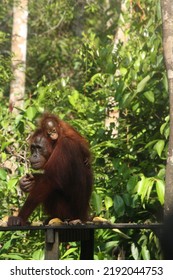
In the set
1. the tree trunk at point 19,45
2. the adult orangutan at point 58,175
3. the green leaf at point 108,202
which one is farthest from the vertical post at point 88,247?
the tree trunk at point 19,45

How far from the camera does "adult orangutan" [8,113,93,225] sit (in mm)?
5156

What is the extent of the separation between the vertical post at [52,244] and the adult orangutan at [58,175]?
29 centimetres

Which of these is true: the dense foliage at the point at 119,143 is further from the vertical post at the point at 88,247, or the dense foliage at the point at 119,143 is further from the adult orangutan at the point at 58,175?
the adult orangutan at the point at 58,175

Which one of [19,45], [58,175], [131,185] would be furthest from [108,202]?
[19,45]

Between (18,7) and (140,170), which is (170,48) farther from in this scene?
(18,7)

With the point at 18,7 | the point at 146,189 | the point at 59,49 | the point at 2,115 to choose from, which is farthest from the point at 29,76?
the point at 146,189

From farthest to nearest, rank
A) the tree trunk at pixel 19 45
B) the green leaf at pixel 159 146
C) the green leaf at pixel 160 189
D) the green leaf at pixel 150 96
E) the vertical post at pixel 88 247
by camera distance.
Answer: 1. the tree trunk at pixel 19 45
2. the green leaf at pixel 150 96
3. the green leaf at pixel 159 146
4. the vertical post at pixel 88 247
5. the green leaf at pixel 160 189

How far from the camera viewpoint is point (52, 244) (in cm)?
485

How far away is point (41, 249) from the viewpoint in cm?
604

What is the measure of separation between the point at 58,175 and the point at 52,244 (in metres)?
0.56

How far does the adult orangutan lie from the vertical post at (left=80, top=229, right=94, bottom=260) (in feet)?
0.67

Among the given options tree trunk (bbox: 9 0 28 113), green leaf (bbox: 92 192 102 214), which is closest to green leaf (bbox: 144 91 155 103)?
green leaf (bbox: 92 192 102 214)

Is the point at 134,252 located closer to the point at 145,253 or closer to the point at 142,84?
the point at 145,253

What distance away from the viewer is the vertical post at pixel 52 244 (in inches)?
189
